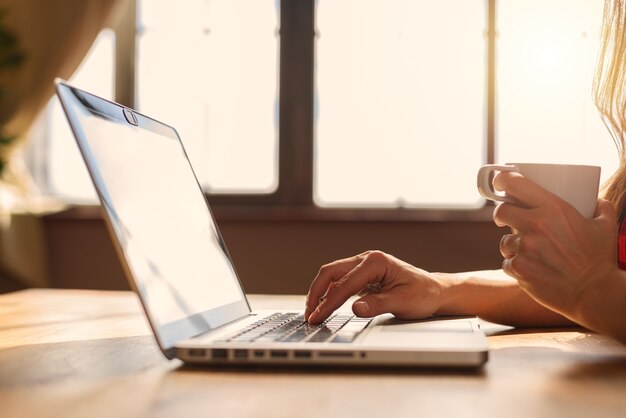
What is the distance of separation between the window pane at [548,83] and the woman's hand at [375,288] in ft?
7.18

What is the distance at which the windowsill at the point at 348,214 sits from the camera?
9.46ft

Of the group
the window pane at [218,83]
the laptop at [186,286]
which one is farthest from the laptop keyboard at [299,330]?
the window pane at [218,83]

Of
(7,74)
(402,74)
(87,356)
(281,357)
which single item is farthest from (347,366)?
(7,74)

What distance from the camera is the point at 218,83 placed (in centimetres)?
317

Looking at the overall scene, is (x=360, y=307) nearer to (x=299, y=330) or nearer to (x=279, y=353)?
(x=299, y=330)

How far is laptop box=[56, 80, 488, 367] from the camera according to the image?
61 centimetres

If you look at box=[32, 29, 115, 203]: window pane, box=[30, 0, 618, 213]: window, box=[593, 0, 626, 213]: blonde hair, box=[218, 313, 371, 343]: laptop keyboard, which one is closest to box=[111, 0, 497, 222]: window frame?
box=[30, 0, 618, 213]: window

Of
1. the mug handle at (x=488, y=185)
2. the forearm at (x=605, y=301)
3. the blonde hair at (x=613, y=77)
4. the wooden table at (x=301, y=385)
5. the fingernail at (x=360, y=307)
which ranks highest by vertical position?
the blonde hair at (x=613, y=77)

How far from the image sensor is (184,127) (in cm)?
316

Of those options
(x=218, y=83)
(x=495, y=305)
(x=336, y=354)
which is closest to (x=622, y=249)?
(x=495, y=305)

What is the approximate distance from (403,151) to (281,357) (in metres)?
2.52

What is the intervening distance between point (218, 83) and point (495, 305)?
2.41 meters

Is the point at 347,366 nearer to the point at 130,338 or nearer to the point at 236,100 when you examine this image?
the point at 130,338

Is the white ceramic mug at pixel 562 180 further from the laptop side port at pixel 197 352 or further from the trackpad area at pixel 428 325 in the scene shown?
the laptop side port at pixel 197 352
